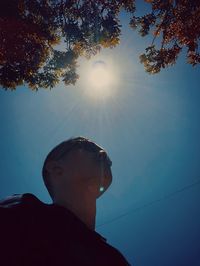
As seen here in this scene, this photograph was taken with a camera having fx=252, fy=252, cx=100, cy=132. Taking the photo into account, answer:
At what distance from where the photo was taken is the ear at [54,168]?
201 cm

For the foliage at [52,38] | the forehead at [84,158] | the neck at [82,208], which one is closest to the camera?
the neck at [82,208]

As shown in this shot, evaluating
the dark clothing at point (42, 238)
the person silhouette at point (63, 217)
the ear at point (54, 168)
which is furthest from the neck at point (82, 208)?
the dark clothing at point (42, 238)

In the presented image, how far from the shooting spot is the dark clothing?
1134 mm

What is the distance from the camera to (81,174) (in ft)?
6.44

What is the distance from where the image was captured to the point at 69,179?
196cm

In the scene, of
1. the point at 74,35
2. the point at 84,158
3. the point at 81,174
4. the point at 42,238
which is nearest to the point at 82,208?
the point at 81,174

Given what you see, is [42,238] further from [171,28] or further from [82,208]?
[171,28]

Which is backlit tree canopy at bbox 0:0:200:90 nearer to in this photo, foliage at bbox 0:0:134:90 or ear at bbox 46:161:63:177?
foliage at bbox 0:0:134:90

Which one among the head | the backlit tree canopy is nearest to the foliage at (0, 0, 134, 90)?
the backlit tree canopy

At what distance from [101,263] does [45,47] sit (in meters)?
7.46

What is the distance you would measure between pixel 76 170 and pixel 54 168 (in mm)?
191

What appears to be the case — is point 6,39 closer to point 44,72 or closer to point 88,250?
point 44,72

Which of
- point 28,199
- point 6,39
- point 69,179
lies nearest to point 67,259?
point 28,199

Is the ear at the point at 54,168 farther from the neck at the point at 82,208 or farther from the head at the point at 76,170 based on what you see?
the neck at the point at 82,208
